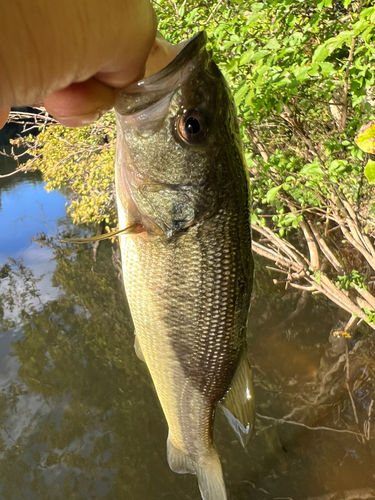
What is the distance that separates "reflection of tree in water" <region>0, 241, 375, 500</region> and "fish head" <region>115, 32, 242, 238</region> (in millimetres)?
4424

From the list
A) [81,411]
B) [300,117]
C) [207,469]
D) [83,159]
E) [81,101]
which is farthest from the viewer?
[83,159]

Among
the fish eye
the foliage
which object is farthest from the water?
the fish eye

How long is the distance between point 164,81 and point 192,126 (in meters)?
0.15

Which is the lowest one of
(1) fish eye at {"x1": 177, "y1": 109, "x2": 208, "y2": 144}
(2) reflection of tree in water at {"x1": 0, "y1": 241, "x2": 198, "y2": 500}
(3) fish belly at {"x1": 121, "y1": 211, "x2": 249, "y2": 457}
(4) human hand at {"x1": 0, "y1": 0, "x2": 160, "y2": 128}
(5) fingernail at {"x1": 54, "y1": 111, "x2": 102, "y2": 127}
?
(2) reflection of tree in water at {"x1": 0, "y1": 241, "x2": 198, "y2": 500}

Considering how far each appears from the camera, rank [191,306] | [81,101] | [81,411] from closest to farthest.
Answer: [81,101]
[191,306]
[81,411]

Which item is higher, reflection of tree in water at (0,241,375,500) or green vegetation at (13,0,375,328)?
green vegetation at (13,0,375,328)

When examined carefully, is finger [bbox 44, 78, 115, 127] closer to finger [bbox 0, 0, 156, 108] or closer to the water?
finger [bbox 0, 0, 156, 108]

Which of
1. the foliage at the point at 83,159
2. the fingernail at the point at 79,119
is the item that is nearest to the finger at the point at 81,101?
the fingernail at the point at 79,119

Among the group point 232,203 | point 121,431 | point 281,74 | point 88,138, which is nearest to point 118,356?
point 121,431

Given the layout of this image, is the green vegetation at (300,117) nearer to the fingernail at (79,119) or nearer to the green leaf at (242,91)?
the green leaf at (242,91)

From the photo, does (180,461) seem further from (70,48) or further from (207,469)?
(70,48)

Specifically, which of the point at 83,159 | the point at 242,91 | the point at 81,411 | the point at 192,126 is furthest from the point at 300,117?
the point at 81,411

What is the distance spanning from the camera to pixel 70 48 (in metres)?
0.79

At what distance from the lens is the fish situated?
121cm
